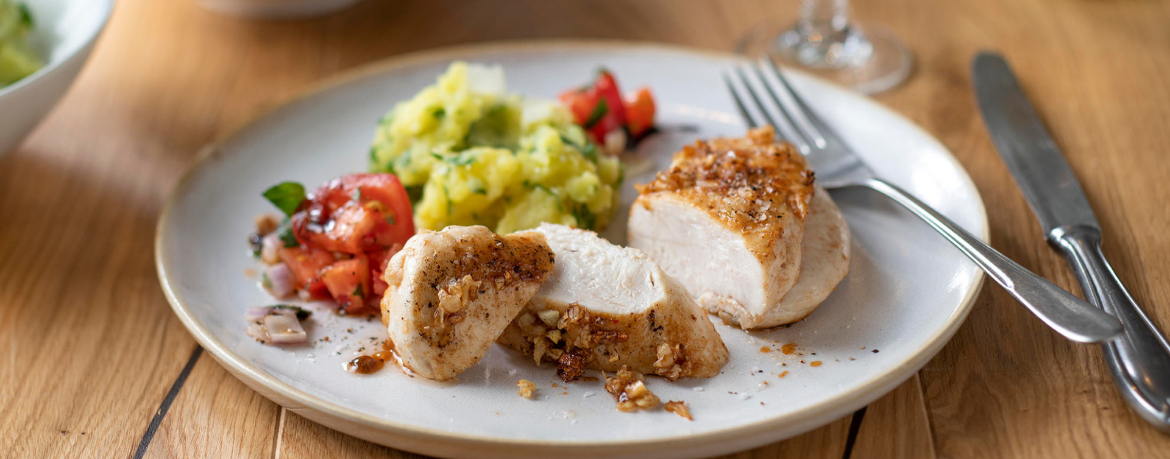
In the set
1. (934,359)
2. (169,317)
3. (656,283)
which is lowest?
(169,317)

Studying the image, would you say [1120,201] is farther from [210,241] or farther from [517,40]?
[210,241]

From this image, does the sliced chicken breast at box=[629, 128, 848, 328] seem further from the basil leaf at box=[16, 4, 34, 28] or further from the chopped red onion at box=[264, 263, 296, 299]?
the basil leaf at box=[16, 4, 34, 28]

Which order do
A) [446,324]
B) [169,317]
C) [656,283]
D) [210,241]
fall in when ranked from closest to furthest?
1. [446,324]
2. [656,283]
3. [169,317]
4. [210,241]

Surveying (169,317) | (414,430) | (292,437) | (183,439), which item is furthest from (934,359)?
(169,317)

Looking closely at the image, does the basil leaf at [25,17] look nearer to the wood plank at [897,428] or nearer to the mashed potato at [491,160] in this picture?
the mashed potato at [491,160]

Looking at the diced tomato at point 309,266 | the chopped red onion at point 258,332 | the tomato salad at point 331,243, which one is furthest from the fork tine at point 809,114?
the chopped red onion at point 258,332

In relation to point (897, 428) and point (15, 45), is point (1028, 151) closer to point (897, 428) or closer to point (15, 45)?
point (897, 428)
